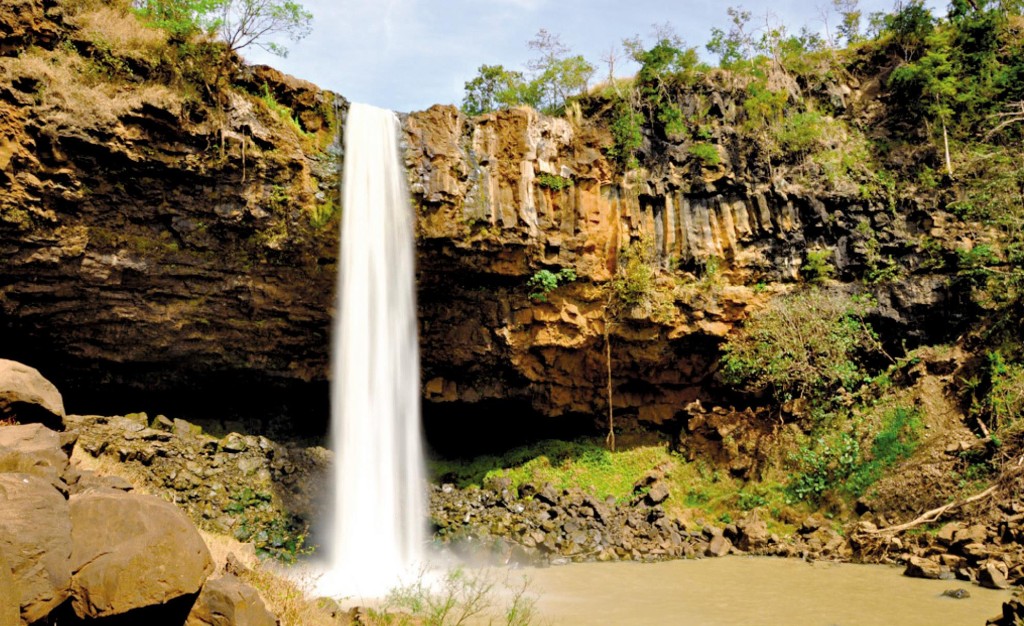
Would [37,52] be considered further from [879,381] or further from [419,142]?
[879,381]

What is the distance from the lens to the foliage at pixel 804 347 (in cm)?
1988

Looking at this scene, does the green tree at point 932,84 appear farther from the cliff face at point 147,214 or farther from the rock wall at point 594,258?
the cliff face at point 147,214

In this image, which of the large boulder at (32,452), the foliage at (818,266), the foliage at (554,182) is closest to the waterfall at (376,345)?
the foliage at (554,182)

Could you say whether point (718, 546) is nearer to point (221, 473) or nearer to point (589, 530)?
point (589, 530)

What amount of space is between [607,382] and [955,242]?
12165mm

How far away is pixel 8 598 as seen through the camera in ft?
13.3

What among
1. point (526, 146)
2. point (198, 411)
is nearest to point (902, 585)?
point (526, 146)

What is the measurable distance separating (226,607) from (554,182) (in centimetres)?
1607

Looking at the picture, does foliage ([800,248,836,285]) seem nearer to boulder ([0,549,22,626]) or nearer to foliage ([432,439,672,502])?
foliage ([432,439,672,502])

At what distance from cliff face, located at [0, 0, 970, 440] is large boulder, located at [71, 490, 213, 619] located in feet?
40.1

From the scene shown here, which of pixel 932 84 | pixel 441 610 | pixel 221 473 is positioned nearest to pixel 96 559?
pixel 441 610

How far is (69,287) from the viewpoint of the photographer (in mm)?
15898

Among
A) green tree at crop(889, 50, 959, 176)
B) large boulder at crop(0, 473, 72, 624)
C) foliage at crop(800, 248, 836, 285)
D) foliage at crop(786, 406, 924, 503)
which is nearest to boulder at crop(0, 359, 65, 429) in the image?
large boulder at crop(0, 473, 72, 624)

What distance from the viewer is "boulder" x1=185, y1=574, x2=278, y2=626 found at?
534 centimetres
